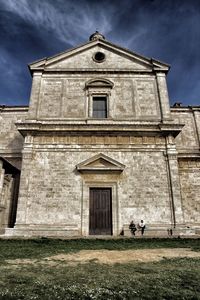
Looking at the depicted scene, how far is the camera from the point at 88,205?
14.3 metres

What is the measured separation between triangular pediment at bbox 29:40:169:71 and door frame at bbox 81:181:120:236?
29.3 ft

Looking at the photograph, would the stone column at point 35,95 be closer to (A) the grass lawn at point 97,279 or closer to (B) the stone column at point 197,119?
(A) the grass lawn at point 97,279

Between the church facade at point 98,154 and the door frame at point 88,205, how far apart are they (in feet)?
0.17

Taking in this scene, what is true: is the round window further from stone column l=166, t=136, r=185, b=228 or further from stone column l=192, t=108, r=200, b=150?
stone column l=192, t=108, r=200, b=150

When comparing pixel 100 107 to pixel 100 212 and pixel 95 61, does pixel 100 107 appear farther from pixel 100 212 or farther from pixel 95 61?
pixel 100 212

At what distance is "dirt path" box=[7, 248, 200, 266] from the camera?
7422 mm

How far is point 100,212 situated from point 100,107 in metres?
7.33

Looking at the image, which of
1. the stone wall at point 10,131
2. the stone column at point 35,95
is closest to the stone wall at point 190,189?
the stone column at point 35,95

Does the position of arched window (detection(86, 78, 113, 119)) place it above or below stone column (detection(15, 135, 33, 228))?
above

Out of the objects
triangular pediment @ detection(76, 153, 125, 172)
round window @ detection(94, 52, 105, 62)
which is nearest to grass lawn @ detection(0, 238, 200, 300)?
triangular pediment @ detection(76, 153, 125, 172)

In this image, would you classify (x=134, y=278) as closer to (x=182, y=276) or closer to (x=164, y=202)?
(x=182, y=276)

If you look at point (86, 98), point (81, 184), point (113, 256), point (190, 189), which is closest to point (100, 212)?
point (81, 184)

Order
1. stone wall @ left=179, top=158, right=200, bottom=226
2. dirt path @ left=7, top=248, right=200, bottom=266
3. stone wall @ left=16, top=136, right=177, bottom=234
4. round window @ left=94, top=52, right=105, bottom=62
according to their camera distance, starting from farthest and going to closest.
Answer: round window @ left=94, top=52, right=105, bottom=62, stone wall @ left=179, top=158, right=200, bottom=226, stone wall @ left=16, top=136, right=177, bottom=234, dirt path @ left=7, top=248, right=200, bottom=266

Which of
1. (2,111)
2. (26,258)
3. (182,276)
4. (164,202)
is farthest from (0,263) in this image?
(2,111)
